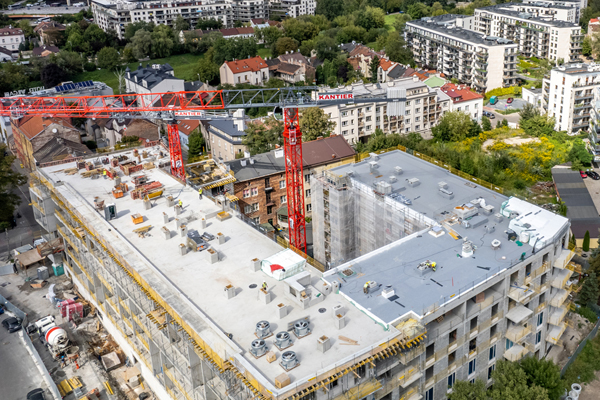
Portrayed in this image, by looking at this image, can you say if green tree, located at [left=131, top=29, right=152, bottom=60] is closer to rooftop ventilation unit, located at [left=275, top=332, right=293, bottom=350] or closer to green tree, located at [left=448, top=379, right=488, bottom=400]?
rooftop ventilation unit, located at [left=275, top=332, right=293, bottom=350]

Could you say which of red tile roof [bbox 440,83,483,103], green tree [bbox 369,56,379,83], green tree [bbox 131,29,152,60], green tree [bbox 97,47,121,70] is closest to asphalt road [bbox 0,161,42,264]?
red tile roof [bbox 440,83,483,103]

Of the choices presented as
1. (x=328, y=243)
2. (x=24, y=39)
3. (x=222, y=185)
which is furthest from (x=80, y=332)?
(x=24, y=39)

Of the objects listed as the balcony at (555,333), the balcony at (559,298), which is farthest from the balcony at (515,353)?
the balcony at (559,298)

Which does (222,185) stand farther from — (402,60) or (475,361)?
(402,60)

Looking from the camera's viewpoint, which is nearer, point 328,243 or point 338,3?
point 328,243

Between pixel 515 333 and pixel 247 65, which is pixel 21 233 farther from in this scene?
pixel 247 65

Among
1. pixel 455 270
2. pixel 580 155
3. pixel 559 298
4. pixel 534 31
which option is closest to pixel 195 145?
pixel 580 155
